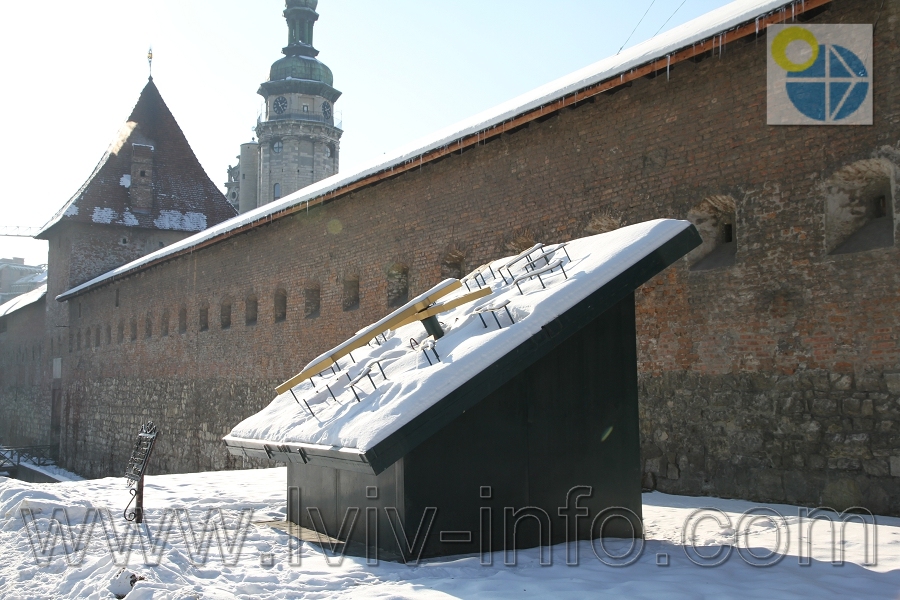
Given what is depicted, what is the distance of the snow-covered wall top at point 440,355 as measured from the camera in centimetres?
489

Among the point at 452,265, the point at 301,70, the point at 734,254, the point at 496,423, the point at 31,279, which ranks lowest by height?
the point at 496,423

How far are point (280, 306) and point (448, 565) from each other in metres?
11.9

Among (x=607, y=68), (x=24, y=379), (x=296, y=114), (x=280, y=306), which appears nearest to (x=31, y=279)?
(x=296, y=114)

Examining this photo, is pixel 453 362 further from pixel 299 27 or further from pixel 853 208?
pixel 299 27

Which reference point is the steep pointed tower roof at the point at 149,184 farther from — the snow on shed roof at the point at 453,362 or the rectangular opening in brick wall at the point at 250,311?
the snow on shed roof at the point at 453,362

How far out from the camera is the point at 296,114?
138ft

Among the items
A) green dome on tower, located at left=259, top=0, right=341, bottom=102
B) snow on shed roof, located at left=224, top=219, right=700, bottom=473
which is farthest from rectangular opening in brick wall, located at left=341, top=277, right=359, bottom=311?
green dome on tower, located at left=259, top=0, right=341, bottom=102

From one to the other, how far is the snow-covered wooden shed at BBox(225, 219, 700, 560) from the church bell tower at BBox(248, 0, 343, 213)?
3700 centimetres

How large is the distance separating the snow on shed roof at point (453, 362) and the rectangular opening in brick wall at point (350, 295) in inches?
303

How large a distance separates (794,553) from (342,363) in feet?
11.2

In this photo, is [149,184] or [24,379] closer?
[149,184]

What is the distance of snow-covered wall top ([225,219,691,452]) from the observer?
16.0ft

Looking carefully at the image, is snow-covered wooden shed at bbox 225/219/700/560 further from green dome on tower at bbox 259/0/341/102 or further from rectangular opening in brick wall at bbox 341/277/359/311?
green dome on tower at bbox 259/0/341/102

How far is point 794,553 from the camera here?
5191 mm
